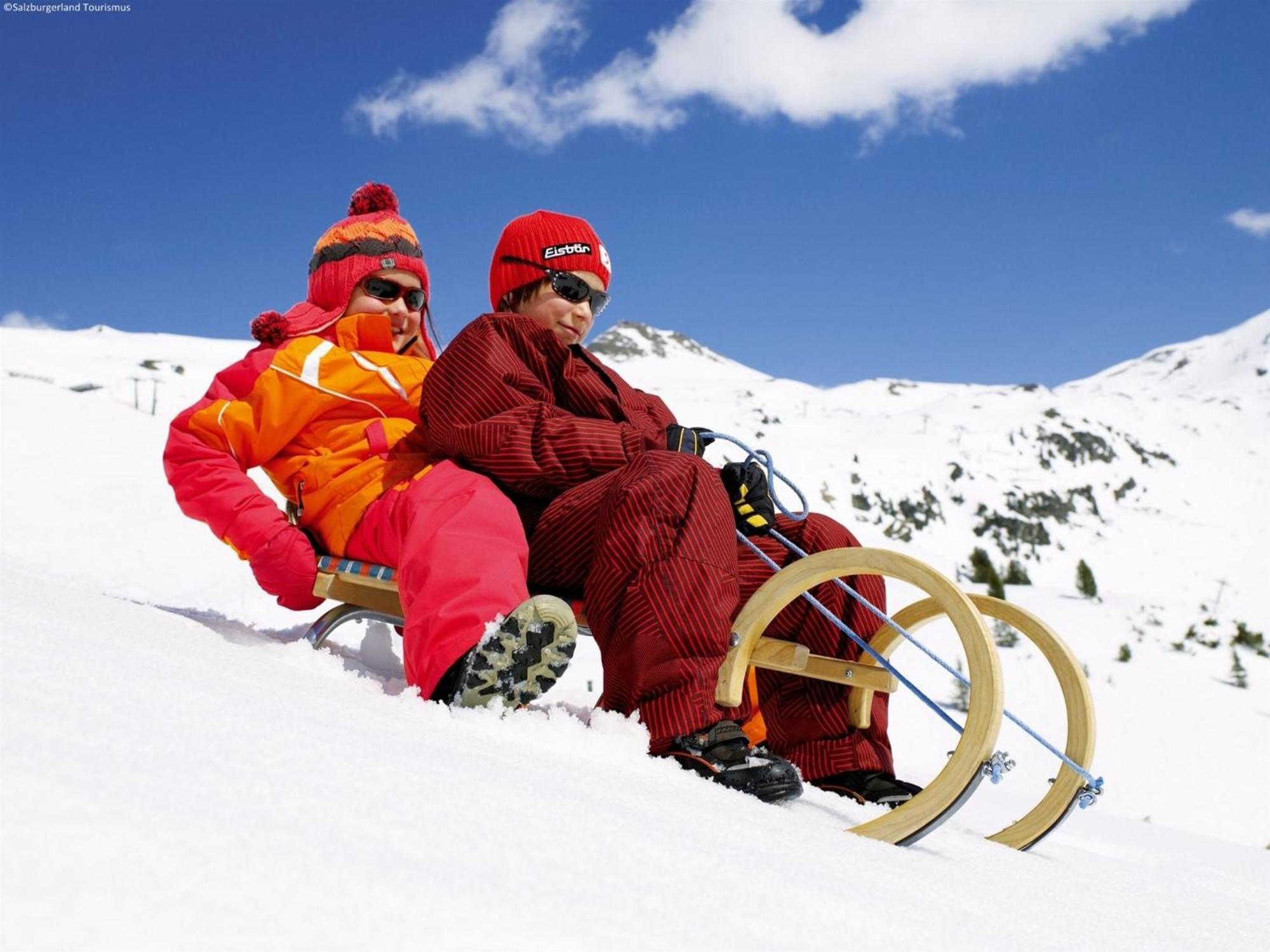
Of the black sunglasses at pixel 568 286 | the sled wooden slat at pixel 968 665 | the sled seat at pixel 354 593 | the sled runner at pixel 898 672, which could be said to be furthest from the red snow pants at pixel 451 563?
the black sunglasses at pixel 568 286

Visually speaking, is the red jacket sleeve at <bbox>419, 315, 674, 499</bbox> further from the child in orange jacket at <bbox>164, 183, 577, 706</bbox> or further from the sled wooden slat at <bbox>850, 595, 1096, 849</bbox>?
the sled wooden slat at <bbox>850, 595, 1096, 849</bbox>

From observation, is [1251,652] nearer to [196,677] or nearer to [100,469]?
[100,469]

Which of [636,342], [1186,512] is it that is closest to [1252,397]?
[1186,512]

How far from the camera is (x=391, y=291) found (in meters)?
2.36

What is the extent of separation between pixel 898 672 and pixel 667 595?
408 millimetres

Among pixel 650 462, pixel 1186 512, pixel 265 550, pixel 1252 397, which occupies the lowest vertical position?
pixel 265 550

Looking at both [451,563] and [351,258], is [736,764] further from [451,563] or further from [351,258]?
[351,258]

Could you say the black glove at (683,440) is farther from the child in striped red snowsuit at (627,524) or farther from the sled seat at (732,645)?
the sled seat at (732,645)

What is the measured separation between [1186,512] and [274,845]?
30104 millimetres

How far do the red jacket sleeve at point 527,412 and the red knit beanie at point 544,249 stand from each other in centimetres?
33

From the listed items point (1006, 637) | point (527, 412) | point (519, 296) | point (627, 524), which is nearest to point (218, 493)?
point (527, 412)

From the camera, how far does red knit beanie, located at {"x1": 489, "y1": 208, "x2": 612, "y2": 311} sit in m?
2.22


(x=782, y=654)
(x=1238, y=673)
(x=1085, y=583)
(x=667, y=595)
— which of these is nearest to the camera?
(x=667, y=595)

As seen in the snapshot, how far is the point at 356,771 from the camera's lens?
2.28 ft
